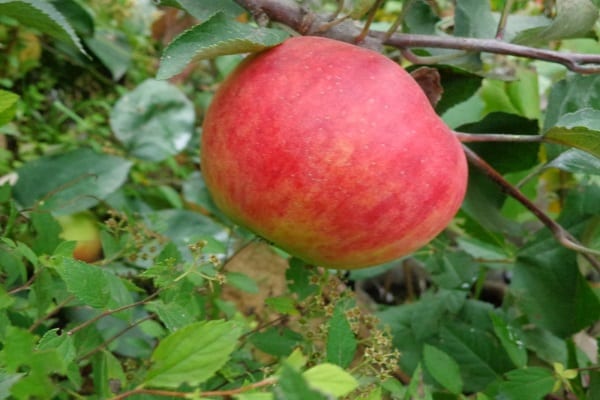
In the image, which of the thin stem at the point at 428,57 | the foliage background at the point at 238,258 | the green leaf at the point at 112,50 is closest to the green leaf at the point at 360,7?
the foliage background at the point at 238,258

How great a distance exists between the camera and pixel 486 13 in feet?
3.26

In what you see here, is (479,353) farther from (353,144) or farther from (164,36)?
(164,36)

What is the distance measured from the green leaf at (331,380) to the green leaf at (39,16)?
0.47m

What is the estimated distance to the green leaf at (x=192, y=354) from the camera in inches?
16.2

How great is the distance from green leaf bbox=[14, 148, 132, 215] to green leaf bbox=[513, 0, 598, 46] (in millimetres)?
634

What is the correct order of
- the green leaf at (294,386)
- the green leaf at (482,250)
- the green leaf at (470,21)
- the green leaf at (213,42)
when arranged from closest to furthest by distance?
the green leaf at (294,386) → the green leaf at (213,42) → the green leaf at (470,21) → the green leaf at (482,250)

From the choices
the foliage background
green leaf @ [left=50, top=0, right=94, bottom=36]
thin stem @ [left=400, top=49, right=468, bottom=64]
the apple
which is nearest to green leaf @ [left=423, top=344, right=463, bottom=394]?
the foliage background

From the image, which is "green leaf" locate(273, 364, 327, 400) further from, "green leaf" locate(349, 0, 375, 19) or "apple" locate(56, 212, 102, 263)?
"apple" locate(56, 212, 102, 263)

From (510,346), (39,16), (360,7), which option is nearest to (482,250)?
(510,346)

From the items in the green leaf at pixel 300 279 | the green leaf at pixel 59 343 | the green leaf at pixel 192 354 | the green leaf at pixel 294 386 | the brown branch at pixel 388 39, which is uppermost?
the green leaf at pixel 294 386

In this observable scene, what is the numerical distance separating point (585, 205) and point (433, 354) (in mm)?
384

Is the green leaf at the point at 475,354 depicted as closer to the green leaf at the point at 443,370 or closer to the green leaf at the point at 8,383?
the green leaf at the point at 443,370

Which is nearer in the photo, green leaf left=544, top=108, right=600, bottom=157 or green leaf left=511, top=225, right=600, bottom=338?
green leaf left=544, top=108, right=600, bottom=157

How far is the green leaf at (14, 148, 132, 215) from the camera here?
1.02 m
